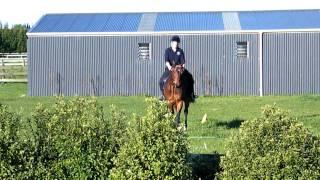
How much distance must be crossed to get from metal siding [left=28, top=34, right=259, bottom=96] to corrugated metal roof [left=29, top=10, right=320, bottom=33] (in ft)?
2.17

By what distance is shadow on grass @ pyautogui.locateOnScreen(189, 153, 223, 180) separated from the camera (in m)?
7.57

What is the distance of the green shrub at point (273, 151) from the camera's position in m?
6.57

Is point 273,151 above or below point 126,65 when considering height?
below

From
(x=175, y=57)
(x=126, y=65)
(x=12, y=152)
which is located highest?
(x=175, y=57)

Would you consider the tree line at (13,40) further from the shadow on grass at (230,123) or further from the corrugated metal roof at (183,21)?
the shadow on grass at (230,123)

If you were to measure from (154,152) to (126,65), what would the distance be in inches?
1058

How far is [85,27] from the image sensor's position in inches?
1363

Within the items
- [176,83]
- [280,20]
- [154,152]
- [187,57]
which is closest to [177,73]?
[176,83]

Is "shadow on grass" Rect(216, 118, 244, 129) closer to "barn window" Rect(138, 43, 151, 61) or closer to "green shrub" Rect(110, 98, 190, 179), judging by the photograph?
"green shrub" Rect(110, 98, 190, 179)

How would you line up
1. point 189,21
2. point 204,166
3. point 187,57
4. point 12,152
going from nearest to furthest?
1. point 12,152
2. point 204,166
3. point 187,57
4. point 189,21

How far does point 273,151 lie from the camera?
6.64m

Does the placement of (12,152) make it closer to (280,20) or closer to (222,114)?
(222,114)

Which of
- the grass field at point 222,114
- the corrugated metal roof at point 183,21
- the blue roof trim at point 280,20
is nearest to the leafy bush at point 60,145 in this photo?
the grass field at point 222,114

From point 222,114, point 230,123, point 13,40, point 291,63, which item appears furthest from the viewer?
point 13,40
